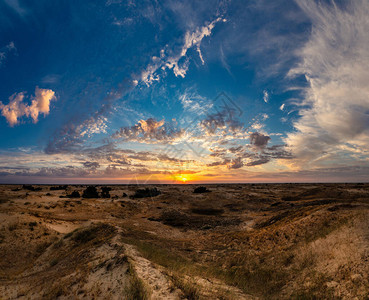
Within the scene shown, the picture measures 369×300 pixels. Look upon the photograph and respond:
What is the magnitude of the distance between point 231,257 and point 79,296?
8752 mm

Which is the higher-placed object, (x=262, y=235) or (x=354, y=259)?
(x=354, y=259)

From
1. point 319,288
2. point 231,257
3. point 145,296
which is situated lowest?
point 231,257

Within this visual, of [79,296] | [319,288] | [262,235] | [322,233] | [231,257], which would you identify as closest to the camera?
[79,296]

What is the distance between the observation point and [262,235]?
14.0m

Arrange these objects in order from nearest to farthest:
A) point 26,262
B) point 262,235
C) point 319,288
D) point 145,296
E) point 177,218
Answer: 1. point 145,296
2. point 319,288
3. point 26,262
4. point 262,235
5. point 177,218

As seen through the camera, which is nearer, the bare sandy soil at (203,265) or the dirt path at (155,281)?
the dirt path at (155,281)

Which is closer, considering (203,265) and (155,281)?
(155,281)

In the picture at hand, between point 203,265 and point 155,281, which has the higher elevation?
point 155,281

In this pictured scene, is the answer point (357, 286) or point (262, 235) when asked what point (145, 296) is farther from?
point (262, 235)

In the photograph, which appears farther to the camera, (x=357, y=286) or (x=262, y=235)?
(x=262, y=235)

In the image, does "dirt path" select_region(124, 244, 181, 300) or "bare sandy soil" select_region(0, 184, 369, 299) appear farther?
"bare sandy soil" select_region(0, 184, 369, 299)

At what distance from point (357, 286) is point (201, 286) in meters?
5.95

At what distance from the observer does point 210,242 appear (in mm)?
15898

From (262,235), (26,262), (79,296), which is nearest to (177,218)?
(262,235)
